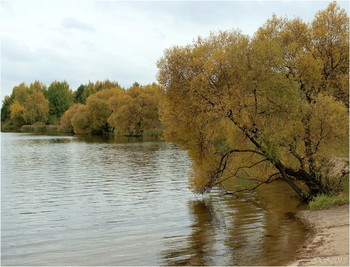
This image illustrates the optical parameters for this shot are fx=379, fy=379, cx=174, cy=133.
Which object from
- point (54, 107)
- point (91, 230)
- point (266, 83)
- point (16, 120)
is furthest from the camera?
point (54, 107)

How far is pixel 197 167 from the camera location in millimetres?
24328

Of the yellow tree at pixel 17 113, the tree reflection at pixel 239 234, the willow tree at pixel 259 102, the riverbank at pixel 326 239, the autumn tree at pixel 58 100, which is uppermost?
the autumn tree at pixel 58 100

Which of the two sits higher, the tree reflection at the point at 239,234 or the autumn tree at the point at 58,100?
the autumn tree at the point at 58,100

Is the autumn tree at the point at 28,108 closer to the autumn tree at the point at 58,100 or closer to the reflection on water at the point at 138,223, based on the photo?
the autumn tree at the point at 58,100

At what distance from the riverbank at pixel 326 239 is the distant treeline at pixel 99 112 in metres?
56.9

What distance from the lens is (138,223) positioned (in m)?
19.7

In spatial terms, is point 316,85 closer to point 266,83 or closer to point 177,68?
point 266,83

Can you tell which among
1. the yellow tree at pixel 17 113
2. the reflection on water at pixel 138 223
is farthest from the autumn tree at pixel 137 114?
the yellow tree at pixel 17 113

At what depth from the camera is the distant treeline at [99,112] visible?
96562mm

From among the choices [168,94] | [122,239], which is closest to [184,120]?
[168,94]

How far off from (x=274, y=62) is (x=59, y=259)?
14.8 meters

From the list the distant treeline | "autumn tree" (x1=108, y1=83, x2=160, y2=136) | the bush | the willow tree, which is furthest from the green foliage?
the bush

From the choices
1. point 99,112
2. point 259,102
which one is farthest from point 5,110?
point 259,102

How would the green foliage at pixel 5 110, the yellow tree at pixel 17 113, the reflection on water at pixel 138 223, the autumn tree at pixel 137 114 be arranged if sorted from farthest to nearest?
the green foliage at pixel 5 110 → the yellow tree at pixel 17 113 → the autumn tree at pixel 137 114 → the reflection on water at pixel 138 223
